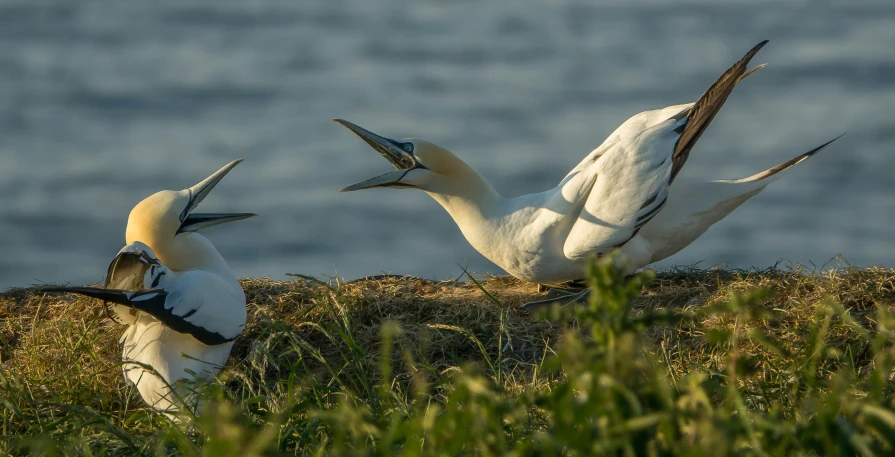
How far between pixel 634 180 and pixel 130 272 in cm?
250

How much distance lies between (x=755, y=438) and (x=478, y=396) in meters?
0.56

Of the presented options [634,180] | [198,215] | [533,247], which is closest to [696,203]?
[634,180]

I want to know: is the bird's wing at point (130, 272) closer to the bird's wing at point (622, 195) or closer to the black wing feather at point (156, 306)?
the black wing feather at point (156, 306)

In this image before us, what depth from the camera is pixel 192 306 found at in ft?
15.8

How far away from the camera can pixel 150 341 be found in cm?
489

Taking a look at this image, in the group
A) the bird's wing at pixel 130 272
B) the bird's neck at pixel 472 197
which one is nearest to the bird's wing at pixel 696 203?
the bird's neck at pixel 472 197

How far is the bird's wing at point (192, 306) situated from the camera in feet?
15.2

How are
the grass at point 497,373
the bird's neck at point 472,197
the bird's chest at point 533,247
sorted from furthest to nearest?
1. the bird's neck at point 472,197
2. the bird's chest at point 533,247
3. the grass at point 497,373

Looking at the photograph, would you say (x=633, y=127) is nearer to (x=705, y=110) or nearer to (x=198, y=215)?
(x=705, y=110)

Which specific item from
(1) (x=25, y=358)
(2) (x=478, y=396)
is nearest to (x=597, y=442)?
(2) (x=478, y=396)

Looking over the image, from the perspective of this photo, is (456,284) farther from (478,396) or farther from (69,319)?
(478,396)

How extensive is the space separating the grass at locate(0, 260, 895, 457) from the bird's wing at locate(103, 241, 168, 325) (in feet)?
0.60

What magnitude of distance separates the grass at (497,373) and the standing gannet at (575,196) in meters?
0.26

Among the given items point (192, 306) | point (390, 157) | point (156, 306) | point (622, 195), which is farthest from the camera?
point (390, 157)
